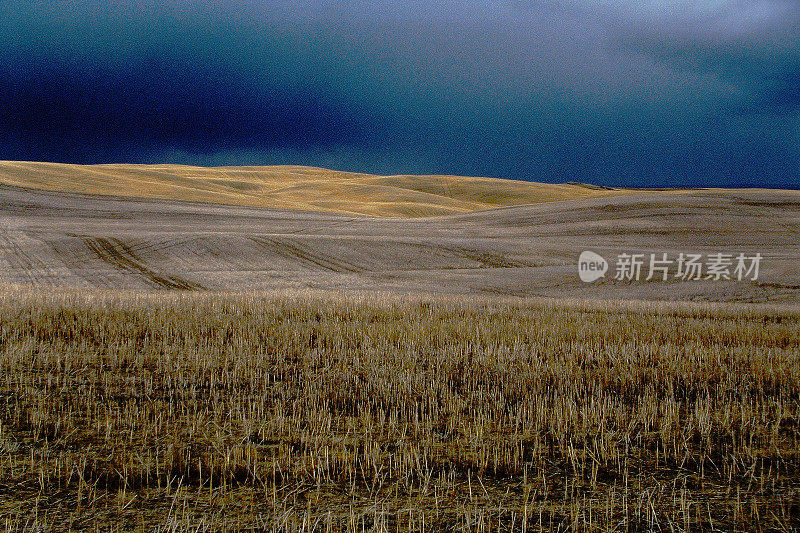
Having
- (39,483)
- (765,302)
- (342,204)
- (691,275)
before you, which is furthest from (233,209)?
(39,483)

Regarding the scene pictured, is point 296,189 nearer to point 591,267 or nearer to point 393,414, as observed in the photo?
point 591,267

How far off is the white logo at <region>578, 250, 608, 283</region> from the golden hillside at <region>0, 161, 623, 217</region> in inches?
1550

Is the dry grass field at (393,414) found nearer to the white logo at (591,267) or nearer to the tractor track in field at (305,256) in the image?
the white logo at (591,267)

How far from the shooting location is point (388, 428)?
6242mm

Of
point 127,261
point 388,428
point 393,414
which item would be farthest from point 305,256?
point 388,428

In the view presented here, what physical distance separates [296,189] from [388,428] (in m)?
99.2

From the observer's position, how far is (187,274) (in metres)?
24.9

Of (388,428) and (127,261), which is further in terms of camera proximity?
(127,261)

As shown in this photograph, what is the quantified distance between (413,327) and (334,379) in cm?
427

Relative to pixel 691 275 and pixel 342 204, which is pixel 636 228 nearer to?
pixel 691 275

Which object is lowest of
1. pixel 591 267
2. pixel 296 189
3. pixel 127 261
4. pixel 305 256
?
→ pixel 127 261

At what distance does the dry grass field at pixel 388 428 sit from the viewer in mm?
4359

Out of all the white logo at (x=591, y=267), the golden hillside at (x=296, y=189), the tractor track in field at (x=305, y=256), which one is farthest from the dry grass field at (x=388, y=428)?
the golden hillside at (x=296, y=189)

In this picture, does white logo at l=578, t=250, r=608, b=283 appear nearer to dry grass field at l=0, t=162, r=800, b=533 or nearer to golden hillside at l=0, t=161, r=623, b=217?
dry grass field at l=0, t=162, r=800, b=533
